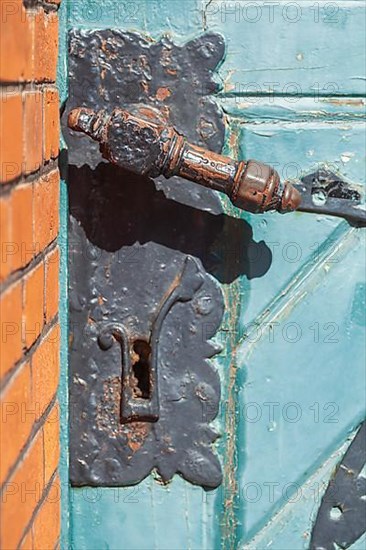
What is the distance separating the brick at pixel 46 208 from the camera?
45.2 inches

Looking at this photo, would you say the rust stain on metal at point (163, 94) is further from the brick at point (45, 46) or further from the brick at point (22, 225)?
the brick at point (22, 225)

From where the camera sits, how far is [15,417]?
104 cm

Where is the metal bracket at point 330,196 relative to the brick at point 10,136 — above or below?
below

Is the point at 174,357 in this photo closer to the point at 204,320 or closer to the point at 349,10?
the point at 204,320

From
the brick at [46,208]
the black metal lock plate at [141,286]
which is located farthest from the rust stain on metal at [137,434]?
the brick at [46,208]

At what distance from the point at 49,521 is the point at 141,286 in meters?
0.38

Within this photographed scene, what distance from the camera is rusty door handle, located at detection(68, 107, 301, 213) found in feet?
3.91

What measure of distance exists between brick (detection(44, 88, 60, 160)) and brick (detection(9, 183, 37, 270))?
0.43ft

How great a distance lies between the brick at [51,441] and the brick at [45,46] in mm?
492

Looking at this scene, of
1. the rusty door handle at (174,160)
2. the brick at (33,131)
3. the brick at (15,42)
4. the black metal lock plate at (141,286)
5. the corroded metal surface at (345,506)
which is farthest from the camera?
the corroded metal surface at (345,506)

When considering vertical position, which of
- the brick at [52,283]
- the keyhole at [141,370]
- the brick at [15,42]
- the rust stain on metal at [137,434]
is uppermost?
the brick at [15,42]

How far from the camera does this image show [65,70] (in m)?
1.30

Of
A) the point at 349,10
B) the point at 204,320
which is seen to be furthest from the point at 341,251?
the point at 349,10

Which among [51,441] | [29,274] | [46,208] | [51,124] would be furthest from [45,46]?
[51,441]
